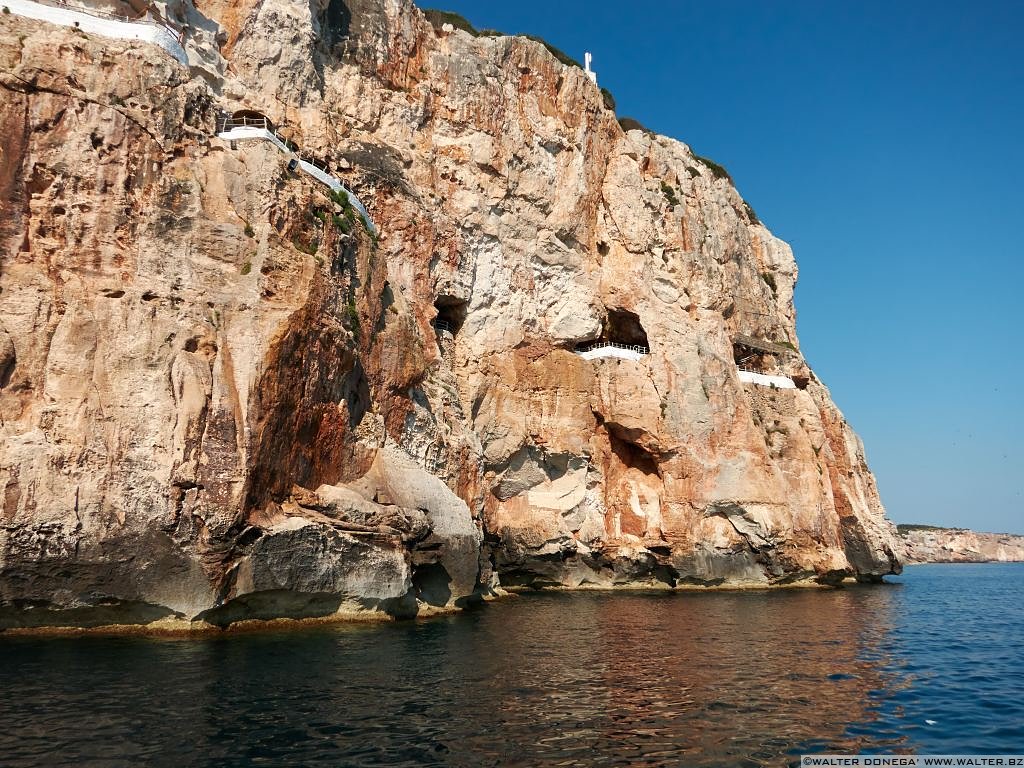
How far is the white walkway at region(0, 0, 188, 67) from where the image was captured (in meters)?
21.8

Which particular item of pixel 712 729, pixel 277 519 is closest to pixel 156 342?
pixel 277 519

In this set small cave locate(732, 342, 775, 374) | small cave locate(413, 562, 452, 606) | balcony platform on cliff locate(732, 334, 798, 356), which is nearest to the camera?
small cave locate(413, 562, 452, 606)

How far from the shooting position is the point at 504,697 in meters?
13.3

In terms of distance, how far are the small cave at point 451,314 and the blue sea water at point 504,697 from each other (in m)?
19.4

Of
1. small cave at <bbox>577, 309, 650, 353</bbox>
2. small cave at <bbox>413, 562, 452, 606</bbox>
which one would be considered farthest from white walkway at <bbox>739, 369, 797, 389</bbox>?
small cave at <bbox>413, 562, 452, 606</bbox>

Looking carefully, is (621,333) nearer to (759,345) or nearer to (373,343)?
(759,345)

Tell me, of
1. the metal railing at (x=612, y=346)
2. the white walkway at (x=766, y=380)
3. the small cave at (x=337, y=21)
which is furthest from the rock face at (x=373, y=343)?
the metal railing at (x=612, y=346)

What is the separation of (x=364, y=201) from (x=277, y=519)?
59.0 ft

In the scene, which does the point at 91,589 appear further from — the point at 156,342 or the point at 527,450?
the point at 527,450

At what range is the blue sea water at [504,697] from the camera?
1015 centimetres

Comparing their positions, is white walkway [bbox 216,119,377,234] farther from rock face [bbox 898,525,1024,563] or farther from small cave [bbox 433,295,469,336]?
rock face [bbox 898,525,1024,563]

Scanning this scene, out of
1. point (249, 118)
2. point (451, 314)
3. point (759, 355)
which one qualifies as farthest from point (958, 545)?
point (249, 118)

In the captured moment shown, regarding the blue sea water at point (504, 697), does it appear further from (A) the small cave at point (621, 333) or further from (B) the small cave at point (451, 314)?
(A) the small cave at point (621, 333)

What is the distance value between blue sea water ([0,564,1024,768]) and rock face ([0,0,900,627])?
2.73 m
